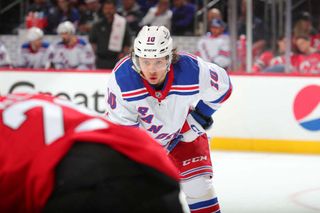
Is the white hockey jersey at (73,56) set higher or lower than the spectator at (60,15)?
lower

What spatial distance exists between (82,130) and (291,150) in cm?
563

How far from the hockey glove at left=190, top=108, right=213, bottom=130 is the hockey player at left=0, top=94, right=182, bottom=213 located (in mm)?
2304

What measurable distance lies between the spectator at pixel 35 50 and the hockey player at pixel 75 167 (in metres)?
7.19

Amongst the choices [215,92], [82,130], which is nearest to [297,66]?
[215,92]

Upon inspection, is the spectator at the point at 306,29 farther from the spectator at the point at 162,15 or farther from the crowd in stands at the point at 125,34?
the spectator at the point at 162,15

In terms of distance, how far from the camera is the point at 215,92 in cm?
361

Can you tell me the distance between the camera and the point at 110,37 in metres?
7.90

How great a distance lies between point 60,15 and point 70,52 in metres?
1.05

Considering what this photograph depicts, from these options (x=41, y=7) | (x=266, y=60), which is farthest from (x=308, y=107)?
(x=41, y=7)

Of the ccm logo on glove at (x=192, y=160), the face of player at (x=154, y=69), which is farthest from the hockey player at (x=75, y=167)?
the ccm logo on glove at (x=192, y=160)

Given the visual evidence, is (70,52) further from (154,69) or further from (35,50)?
(154,69)

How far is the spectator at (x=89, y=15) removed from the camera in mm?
8898

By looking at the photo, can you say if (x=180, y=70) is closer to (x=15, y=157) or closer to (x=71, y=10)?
(x=15, y=157)

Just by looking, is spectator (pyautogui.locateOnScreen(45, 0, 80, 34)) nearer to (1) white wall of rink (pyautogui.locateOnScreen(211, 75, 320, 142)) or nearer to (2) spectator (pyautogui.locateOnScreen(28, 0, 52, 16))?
(2) spectator (pyautogui.locateOnScreen(28, 0, 52, 16))
